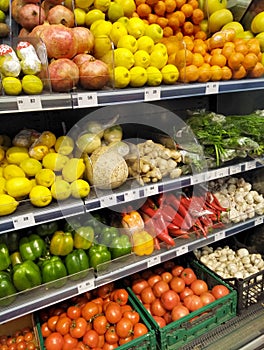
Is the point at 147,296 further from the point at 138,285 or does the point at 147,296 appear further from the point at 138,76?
the point at 138,76

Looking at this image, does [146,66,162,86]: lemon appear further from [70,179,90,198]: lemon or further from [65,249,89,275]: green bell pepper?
[65,249,89,275]: green bell pepper

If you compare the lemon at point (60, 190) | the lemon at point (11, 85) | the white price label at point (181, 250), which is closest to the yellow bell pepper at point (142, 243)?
the white price label at point (181, 250)

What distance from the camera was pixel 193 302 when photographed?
5.54 feet

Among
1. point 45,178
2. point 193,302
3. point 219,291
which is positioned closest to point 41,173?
point 45,178

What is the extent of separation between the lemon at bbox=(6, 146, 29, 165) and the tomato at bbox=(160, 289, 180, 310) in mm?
1103

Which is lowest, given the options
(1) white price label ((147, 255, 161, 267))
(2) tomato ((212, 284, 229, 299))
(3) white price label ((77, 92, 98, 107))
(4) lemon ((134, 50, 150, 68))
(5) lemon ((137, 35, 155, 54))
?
(2) tomato ((212, 284, 229, 299))

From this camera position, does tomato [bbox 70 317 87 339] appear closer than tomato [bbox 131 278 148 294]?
Yes

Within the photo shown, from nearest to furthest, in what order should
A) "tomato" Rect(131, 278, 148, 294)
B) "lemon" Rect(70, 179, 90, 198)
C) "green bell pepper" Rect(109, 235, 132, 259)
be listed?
"lemon" Rect(70, 179, 90, 198) → "green bell pepper" Rect(109, 235, 132, 259) → "tomato" Rect(131, 278, 148, 294)

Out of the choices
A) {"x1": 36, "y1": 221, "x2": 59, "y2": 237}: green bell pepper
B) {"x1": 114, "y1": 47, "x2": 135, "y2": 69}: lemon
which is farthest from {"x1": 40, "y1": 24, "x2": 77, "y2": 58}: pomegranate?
{"x1": 36, "y1": 221, "x2": 59, "y2": 237}: green bell pepper

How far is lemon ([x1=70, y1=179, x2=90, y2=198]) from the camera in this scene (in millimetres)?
1387

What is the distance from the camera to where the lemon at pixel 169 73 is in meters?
1.51

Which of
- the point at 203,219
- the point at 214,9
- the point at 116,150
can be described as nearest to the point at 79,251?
the point at 116,150

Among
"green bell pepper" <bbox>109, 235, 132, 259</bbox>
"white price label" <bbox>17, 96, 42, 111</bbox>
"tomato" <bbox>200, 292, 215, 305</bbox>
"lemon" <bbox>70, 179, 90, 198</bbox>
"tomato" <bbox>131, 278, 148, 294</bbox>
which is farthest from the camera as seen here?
"tomato" <bbox>131, 278, 148, 294</bbox>

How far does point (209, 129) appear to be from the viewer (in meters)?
1.84
